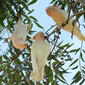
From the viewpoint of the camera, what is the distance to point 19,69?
60.5 inches

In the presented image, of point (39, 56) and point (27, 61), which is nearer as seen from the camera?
point (39, 56)

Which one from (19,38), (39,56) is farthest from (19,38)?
(39,56)

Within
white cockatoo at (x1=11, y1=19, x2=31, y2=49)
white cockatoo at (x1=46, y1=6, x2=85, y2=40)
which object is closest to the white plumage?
white cockatoo at (x1=11, y1=19, x2=31, y2=49)

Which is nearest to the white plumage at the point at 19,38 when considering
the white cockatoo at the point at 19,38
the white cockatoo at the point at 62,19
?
the white cockatoo at the point at 19,38

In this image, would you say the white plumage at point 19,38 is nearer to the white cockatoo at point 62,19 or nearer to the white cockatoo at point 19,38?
the white cockatoo at point 19,38

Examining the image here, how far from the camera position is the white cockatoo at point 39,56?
2.70 ft

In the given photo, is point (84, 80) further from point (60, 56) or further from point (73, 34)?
point (73, 34)

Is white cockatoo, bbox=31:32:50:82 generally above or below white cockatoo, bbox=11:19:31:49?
below

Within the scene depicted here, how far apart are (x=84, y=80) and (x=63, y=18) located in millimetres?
818

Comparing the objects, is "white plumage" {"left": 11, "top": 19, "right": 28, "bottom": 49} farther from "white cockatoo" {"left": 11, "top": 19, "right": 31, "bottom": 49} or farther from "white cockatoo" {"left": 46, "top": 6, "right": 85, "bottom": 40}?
"white cockatoo" {"left": 46, "top": 6, "right": 85, "bottom": 40}

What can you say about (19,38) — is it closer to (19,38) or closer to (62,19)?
(19,38)

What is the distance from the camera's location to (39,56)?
2.72 ft

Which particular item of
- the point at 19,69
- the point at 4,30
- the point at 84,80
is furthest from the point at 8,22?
the point at 84,80

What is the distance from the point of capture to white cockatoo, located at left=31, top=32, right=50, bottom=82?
0.82 meters
